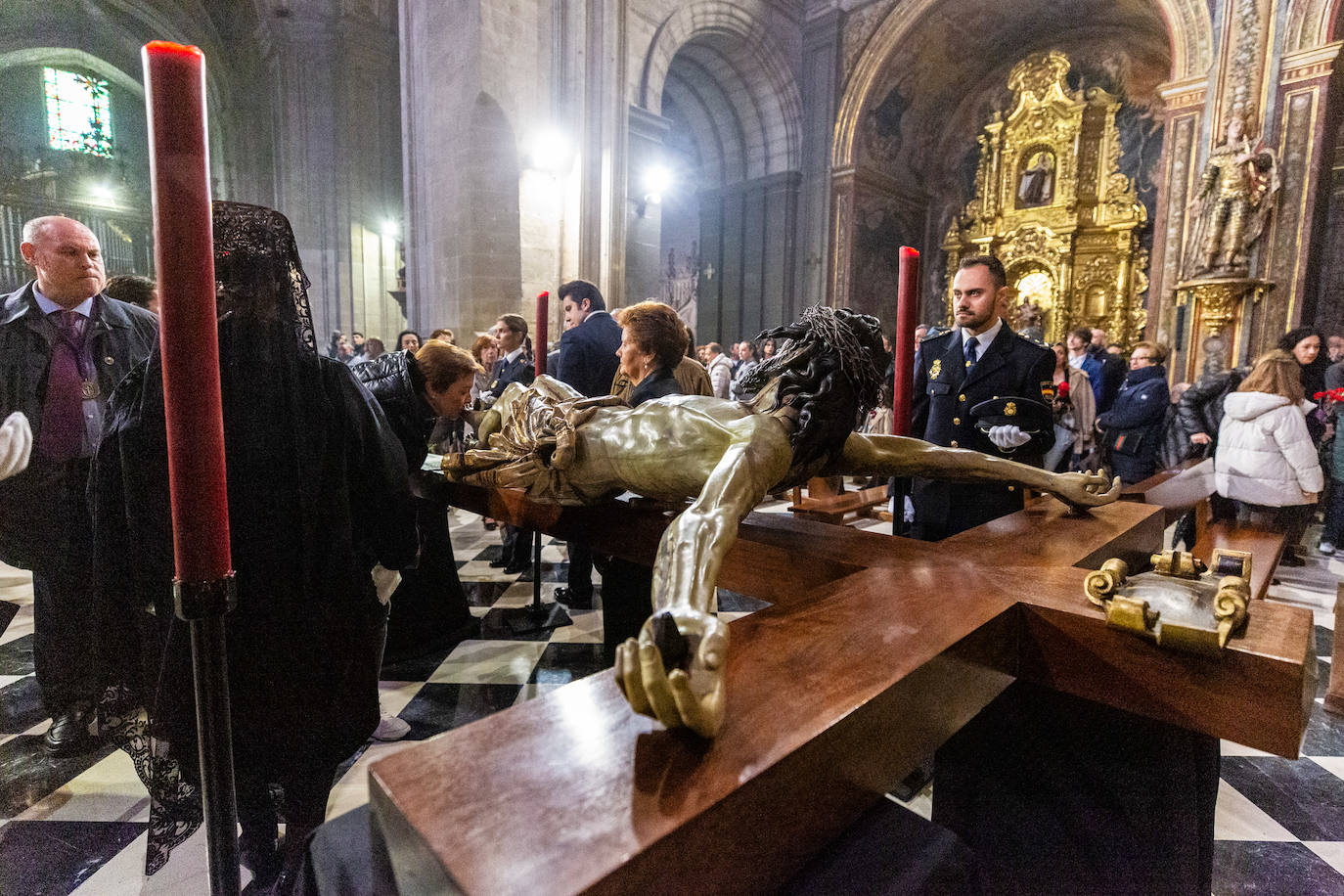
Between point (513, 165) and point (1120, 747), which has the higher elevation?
point (513, 165)

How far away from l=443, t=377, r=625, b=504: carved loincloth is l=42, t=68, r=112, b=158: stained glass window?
23290 millimetres

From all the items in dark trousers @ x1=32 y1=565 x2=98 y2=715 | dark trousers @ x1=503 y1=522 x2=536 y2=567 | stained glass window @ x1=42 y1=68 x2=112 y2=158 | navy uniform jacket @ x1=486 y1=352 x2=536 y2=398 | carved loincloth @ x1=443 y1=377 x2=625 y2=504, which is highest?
stained glass window @ x1=42 y1=68 x2=112 y2=158

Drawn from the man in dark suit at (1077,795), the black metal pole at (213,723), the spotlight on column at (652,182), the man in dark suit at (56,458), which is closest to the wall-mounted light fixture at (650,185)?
the spotlight on column at (652,182)

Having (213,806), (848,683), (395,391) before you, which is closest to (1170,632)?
(848,683)

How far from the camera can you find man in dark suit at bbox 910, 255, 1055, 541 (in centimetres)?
230

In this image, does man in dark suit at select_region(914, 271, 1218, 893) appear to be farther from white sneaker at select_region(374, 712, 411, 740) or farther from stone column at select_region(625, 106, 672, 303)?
stone column at select_region(625, 106, 672, 303)

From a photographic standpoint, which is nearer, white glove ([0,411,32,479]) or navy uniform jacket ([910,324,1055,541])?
white glove ([0,411,32,479])

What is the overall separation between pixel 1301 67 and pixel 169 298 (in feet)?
36.1

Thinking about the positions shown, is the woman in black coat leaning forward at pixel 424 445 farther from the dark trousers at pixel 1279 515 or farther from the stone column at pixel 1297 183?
the stone column at pixel 1297 183

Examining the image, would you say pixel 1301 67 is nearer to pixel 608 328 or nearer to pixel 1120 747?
pixel 608 328

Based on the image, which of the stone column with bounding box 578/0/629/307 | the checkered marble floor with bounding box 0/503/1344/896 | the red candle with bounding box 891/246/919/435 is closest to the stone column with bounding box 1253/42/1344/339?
the checkered marble floor with bounding box 0/503/1344/896

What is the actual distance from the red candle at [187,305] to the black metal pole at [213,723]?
0.09ft

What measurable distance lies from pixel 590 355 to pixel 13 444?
2.43 m

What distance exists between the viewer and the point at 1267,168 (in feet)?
25.5
